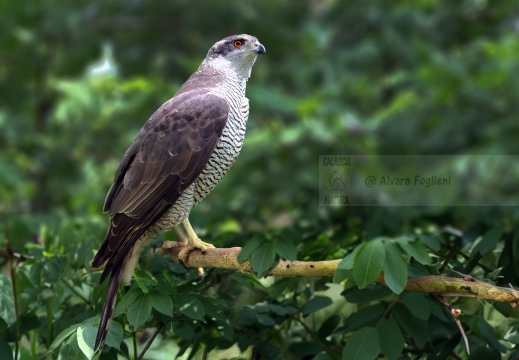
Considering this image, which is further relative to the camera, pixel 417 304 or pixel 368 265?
pixel 417 304

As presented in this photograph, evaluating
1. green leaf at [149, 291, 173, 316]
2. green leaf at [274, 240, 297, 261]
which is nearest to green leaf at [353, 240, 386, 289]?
green leaf at [274, 240, 297, 261]

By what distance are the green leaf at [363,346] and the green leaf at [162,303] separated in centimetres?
→ 60

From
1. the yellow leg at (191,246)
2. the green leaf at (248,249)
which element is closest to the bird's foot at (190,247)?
the yellow leg at (191,246)

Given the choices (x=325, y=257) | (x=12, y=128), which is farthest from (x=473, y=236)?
(x=12, y=128)

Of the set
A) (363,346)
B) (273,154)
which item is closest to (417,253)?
(363,346)

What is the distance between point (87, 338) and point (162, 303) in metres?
0.26

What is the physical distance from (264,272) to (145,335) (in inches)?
27.1

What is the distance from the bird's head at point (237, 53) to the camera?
3.11 m

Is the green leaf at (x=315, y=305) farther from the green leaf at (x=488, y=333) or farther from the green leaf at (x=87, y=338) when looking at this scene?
the green leaf at (x=87, y=338)

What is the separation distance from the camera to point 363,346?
8.37ft

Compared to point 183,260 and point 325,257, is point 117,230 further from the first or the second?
point 325,257

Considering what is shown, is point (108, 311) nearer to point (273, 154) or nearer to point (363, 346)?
point (363, 346)

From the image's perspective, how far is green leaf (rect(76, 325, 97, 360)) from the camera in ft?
7.72

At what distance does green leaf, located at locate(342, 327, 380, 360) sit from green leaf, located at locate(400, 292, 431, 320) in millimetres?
153
